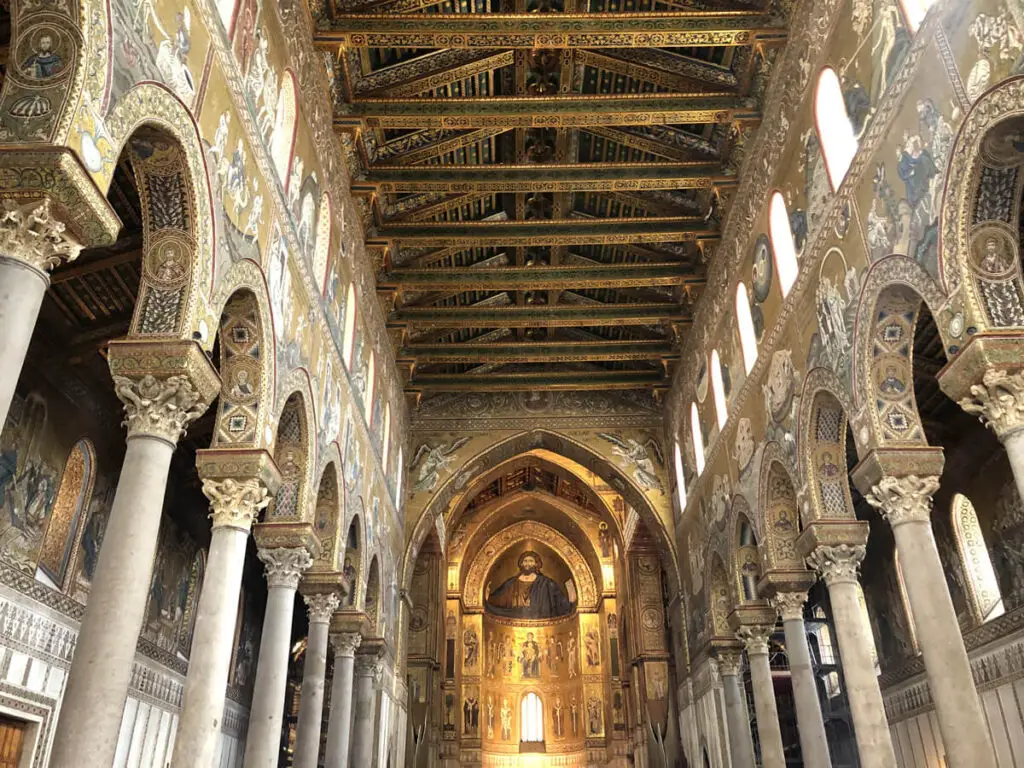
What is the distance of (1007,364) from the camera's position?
7.93 m

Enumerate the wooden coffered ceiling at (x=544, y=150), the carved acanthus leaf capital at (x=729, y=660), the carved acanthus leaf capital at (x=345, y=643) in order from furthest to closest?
the carved acanthus leaf capital at (x=729, y=660), the carved acanthus leaf capital at (x=345, y=643), the wooden coffered ceiling at (x=544, y=150)

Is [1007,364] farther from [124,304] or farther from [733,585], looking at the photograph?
[124,304]

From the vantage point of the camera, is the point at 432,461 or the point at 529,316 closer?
the point at 529,316

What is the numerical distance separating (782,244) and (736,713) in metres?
10.3

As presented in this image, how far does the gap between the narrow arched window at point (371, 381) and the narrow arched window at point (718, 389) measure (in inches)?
294

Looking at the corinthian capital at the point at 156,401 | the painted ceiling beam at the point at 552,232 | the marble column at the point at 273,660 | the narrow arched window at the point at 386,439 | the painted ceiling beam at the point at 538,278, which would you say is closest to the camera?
the corinthian capital at the point at 156,401

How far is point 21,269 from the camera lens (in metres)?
5.98

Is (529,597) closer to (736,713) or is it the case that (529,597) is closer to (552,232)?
(736,713)

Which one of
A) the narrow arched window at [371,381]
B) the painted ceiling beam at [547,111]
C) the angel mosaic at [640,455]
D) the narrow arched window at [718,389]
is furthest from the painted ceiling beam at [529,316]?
the painted ceiling beam at [547,111]

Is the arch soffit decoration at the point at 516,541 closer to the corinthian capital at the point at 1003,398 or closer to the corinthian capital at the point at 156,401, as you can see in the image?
the corinthian capital at the point at 156,401

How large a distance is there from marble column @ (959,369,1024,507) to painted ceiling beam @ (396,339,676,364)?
1412cm

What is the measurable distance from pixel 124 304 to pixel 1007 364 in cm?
1198

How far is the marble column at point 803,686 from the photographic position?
537 inches

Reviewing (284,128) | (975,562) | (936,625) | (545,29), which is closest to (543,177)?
(545,29)
